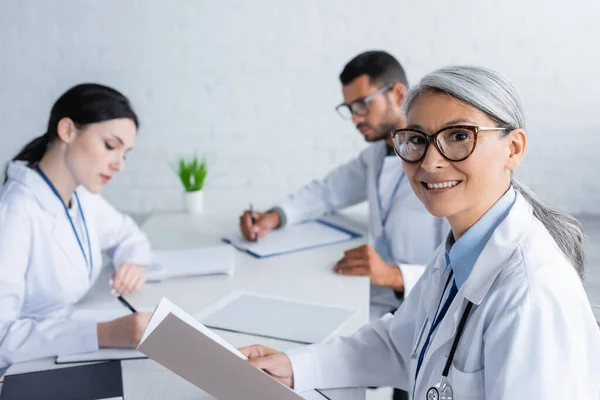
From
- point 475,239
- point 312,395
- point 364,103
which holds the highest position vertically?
point 364,103

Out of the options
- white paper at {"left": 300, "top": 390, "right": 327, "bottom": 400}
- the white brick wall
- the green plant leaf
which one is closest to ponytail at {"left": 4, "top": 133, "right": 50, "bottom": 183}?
the green plant leaf

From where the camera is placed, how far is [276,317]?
1456 millimetres

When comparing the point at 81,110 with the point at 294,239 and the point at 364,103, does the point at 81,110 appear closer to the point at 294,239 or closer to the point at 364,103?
the point at 294,239

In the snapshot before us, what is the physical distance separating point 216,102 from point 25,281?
2066 millimetres

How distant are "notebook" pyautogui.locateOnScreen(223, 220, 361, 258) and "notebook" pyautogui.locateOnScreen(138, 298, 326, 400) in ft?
3.10

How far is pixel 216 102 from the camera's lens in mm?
3422

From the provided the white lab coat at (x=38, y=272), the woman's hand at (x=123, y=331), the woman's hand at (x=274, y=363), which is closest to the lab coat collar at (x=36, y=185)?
the white lab coat at (x=38, y=272)

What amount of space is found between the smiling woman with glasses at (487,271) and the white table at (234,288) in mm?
185

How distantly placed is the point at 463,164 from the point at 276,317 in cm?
68

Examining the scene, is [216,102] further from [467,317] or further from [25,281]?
[467,317]

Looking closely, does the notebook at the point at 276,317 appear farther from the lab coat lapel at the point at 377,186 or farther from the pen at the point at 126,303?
the lab coat lapel at the point at 377,186

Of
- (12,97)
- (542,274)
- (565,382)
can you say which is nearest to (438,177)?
(542,274)

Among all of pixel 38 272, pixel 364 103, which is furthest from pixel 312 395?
pixel 364 103

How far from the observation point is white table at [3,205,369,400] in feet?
3.84
